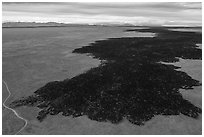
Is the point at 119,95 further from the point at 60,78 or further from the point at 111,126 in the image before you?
the point at 60,78

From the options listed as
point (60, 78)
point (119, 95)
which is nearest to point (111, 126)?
point (119, 95)

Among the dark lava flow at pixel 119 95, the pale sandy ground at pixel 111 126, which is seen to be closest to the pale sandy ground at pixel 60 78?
the pale sandy ground at pixel 111 126

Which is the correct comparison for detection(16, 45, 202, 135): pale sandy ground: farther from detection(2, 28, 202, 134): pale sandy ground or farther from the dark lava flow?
the dark lava flow

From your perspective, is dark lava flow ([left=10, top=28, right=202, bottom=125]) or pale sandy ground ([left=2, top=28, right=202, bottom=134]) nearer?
pale sandy ground ([left=2, top=28, right=202, bottom=134])

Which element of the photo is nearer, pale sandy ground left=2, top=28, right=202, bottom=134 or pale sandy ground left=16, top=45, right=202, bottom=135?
pale sandy ground left=16, top=45, right=202, bottom=135

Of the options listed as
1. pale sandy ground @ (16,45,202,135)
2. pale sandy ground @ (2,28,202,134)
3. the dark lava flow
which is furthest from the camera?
the dark lava flow

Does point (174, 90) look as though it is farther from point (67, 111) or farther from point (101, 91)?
point (67, 111)

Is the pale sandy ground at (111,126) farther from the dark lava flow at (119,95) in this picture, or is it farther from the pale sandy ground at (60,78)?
the dark lava flow at (119,95)

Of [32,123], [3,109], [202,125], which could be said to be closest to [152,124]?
→ [202,125]

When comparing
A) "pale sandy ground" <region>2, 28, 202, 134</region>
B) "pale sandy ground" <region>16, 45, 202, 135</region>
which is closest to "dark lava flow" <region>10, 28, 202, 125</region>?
"pale sandy ground" <region>16, 45, 202, 135</region>

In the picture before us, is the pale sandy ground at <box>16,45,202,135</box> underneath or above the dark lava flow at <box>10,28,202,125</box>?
underneath

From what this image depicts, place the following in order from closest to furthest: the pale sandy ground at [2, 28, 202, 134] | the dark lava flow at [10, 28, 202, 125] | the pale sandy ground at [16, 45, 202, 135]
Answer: the pale sandy ground at [16, 45, 202, 135] < the pale sandy ground at [2, 28, 202, 134] < the dark lava flow at [10, 28, 202, 125]
